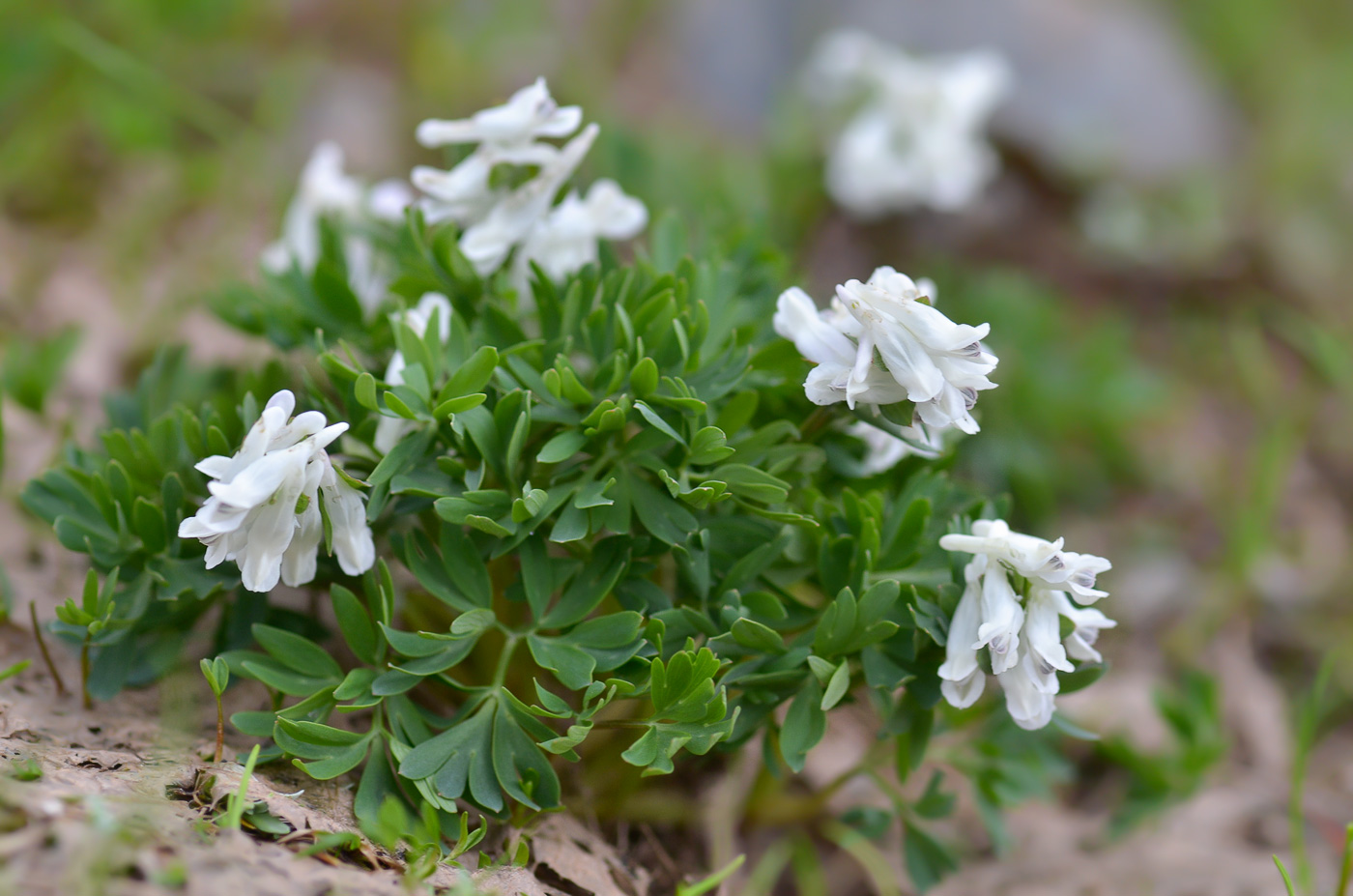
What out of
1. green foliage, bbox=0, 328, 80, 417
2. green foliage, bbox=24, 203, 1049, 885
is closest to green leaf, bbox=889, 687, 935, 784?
green foliage, bbox=24, 203, 1049, 885

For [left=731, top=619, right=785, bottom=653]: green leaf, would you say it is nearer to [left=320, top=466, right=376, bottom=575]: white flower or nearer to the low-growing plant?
the low-growing plant

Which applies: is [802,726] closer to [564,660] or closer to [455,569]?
[564,660]

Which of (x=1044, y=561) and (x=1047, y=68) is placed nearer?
(x=1044, y=561)

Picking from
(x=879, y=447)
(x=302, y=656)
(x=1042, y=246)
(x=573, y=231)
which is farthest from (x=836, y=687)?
(x=1042, y=246)

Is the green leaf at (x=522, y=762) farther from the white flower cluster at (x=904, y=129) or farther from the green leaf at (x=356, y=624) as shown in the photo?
the white flower cluster at (x=904, y=129)

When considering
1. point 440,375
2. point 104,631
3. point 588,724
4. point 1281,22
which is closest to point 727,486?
point 588,724

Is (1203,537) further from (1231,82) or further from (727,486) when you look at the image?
(1231,82)

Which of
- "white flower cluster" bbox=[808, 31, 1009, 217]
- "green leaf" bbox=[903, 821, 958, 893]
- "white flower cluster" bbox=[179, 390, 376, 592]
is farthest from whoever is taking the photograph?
"white flower cluster" bbox=[808, 31, 1009, 217]
